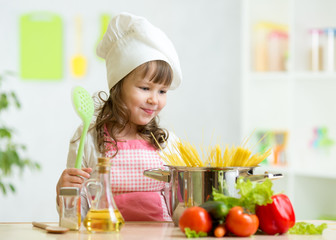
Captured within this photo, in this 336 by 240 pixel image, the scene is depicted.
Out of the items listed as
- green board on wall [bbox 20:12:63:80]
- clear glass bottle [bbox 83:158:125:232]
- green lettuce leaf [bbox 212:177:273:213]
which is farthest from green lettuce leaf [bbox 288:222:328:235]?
green board on wall [bbox 20:12:63:80]

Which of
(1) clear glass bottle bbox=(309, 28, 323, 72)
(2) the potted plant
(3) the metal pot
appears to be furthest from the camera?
(1) clear glass bottle bbox=(309, 28, 323, 72)

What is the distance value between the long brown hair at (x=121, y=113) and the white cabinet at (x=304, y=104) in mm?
1872

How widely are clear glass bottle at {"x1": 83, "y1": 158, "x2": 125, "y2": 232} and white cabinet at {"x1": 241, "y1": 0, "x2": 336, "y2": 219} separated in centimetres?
254

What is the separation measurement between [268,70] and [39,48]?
5.13 feet

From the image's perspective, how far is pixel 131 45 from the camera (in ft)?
5.65

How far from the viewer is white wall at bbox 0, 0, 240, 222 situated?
3.62m

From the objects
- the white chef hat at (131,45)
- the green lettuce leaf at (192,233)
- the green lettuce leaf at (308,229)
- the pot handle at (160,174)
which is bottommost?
the green lettuce leaf at (308,229)

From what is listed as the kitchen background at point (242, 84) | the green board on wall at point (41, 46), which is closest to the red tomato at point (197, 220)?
the kitchen background at point (242, 84)

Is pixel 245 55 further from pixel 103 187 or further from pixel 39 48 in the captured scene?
pixel 103 187

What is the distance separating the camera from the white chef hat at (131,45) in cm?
172

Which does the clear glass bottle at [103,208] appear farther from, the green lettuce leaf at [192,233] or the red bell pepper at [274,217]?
the red bell pepper at [274,217]

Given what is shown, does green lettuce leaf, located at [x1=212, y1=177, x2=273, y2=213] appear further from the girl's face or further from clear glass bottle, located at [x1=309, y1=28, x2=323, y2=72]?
clear glass bottle, located at [x1=309, y1=28, x2=323, y2=72]

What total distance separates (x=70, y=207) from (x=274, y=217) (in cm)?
46

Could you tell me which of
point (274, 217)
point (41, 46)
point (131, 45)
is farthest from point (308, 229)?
point (41, 46)
